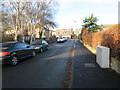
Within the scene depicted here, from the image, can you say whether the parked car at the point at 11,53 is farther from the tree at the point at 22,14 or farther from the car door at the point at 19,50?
the tree at the point at 22,14

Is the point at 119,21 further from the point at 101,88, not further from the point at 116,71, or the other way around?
the point at 101,88

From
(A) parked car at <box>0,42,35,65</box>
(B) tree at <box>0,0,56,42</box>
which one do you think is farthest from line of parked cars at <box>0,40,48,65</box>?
(B) tree at <box>0,0,56,42</box>

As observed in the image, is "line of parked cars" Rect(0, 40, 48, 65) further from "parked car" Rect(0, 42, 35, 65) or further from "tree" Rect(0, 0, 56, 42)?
"tree" Rect(0, 0, 56, 42)

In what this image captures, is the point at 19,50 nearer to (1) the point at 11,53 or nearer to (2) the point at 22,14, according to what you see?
(1) the point at 11,53

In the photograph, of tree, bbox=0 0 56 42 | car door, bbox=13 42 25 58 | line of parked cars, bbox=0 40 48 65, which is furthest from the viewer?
tree, bbox=0 0 56 42

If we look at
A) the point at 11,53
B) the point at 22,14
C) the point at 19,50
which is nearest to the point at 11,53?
the point at 11,53

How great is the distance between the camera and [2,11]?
18.0 m

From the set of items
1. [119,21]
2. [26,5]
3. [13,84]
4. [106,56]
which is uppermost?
[26,5]

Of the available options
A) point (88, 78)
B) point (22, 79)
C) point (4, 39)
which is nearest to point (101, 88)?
point (88, 78)

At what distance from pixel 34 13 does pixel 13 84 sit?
18.4 m

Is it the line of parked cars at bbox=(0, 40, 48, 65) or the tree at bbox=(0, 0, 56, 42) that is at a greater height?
the tree at bbox=(0, 0, 56, 42)

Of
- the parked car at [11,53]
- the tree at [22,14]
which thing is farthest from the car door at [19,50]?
the tree at [22,14]

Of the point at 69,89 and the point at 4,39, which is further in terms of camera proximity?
the point at 4,39

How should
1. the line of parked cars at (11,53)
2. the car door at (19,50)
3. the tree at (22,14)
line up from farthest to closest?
1. the tree at (22,14)
2. the car door at (19,50)
3. the line of parked cars at (11,53)
